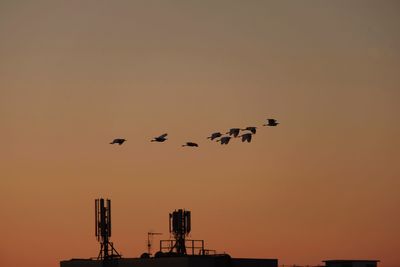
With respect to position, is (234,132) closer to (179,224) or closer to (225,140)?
(225,140)

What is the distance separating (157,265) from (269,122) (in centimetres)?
2207

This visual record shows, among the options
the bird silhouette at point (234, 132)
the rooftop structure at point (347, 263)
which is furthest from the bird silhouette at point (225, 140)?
the rooftop structure at point (347, 263)

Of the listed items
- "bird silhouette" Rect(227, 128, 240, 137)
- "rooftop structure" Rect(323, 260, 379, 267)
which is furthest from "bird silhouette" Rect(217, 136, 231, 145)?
"rooftop structure" Rect(323, 260, 379, 267)

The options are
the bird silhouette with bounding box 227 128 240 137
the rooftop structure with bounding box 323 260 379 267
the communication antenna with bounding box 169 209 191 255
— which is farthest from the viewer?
the rooftop structure with bounding box 323 260 379 267

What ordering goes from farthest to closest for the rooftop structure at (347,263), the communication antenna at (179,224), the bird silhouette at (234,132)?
the rooftop structure at (347,263) < the communication antenna at (179,224) < the bird silhouette at (234,132)

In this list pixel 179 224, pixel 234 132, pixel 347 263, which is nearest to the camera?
pixel 234 132

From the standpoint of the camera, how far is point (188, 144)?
367ft

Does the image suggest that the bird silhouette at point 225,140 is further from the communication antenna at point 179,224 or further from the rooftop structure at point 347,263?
the rooftop structure at point 347,263

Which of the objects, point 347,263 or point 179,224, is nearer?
point 179,224

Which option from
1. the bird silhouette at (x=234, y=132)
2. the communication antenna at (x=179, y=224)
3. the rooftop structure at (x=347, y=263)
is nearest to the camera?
the bird silhouette at (x=234, y=132)

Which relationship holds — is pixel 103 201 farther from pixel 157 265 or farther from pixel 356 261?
pixel 356 261

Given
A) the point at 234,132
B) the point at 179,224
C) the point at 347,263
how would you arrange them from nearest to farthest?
the point at 234,132 → the point at 179,224 → the point at 347,263

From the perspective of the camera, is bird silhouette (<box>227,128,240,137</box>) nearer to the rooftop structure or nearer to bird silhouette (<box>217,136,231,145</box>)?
bird silhouette (<box>217,136,231,145</box>)

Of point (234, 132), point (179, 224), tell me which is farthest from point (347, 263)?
point (234, 132)
